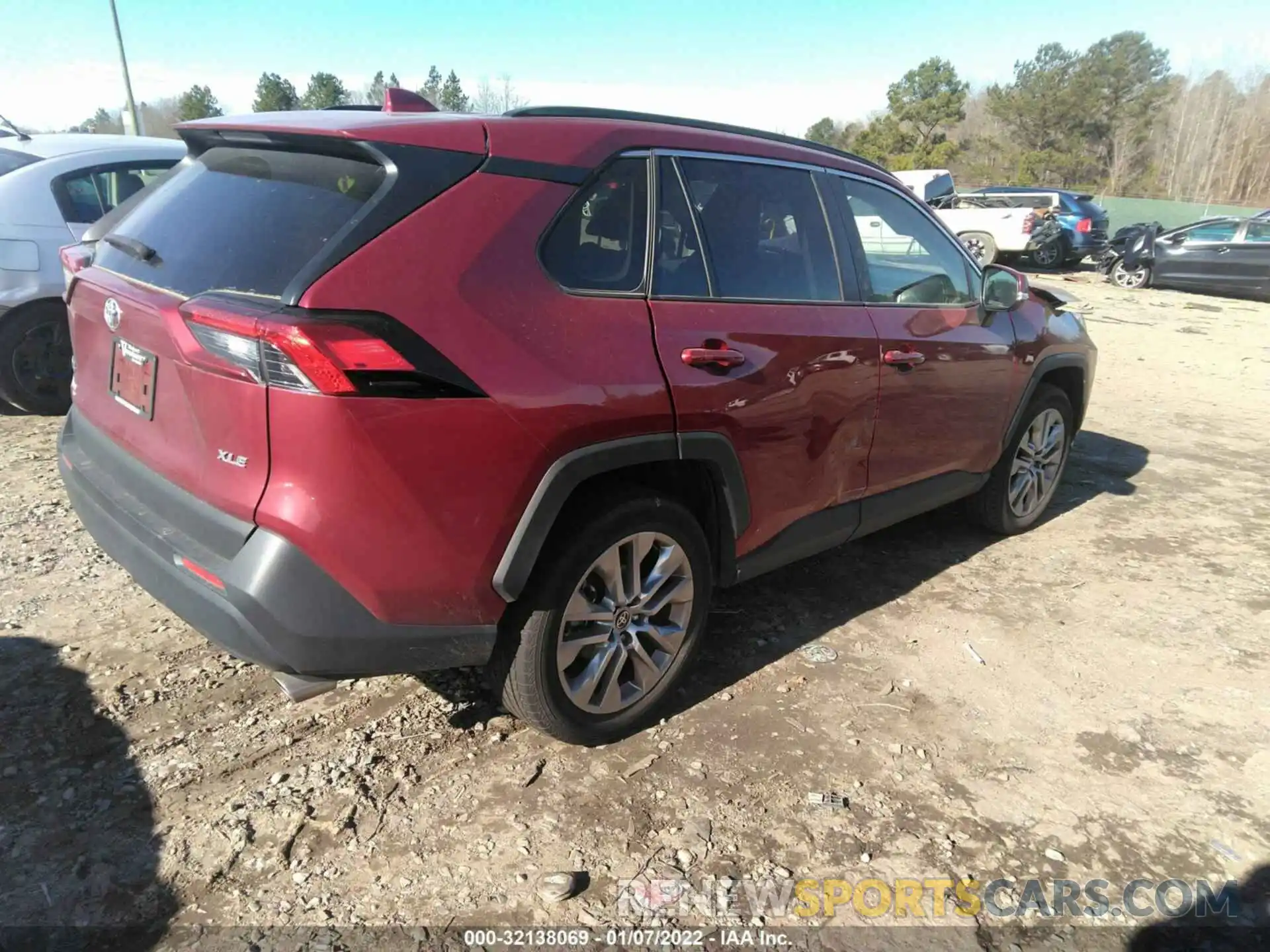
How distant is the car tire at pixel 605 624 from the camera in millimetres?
2484

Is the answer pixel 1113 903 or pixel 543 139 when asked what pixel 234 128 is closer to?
pixel 543 139

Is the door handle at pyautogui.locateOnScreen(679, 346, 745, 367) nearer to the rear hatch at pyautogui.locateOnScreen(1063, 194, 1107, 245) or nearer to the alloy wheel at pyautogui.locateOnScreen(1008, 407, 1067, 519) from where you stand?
the alloy wheel at pyautogui.locateOnScreen(1008, 407, 1067, 519)

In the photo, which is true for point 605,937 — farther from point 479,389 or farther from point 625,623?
point 479,389

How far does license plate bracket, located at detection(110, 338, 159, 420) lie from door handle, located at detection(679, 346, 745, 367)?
1472 mm

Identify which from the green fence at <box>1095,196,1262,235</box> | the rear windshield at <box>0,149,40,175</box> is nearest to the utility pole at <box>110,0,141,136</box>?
the rear windshield at <box>0,149,40,175</box>

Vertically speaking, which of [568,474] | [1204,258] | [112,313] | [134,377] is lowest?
[1204,258]

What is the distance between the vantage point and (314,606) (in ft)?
6.81

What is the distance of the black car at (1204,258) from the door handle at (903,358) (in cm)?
1595

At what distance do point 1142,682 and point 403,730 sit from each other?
279 centimetres

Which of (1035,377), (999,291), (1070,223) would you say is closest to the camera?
(999,291)

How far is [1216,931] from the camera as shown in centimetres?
224

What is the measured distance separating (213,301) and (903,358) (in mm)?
2476

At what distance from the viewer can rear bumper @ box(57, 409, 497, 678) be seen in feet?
6.76

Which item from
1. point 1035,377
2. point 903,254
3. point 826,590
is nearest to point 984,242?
point 1035,377
